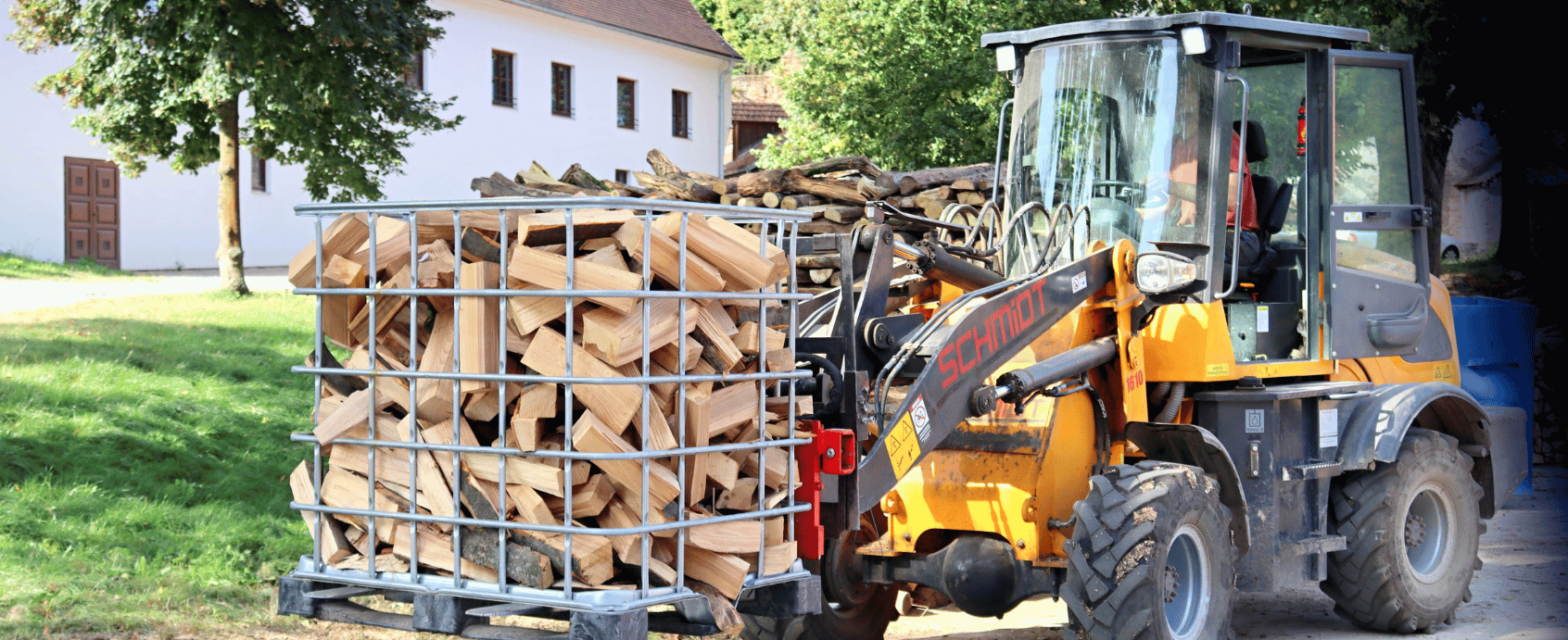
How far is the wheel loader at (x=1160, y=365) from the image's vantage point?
4.99 meters

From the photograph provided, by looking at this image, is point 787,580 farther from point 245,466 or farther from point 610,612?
point 245,466

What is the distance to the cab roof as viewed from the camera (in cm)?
579

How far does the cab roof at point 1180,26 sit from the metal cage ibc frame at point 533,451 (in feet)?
8.03

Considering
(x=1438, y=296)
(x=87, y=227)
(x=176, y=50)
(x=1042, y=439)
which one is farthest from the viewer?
(x=87, y=227)

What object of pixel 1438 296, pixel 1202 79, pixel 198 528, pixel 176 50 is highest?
pixel 176 50

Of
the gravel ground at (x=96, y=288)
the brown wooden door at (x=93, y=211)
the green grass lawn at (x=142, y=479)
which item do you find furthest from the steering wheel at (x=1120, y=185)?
the brown wooden door at (x=93, y=211)

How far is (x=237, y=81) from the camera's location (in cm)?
1598

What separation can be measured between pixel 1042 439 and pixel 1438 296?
10.1ft

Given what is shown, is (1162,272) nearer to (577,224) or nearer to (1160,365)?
(1160,365)

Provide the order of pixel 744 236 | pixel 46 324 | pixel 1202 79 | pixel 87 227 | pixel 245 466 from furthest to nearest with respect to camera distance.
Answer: pixel 87 227
pixel 46 324
pixel 245 466
pixel 1202 79
pixel 744 236

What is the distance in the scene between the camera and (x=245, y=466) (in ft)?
28.2

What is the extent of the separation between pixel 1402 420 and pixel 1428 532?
2.70 feet

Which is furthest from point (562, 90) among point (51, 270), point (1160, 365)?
point (1160, 365)

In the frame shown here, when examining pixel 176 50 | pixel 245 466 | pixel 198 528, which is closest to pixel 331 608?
pixel 198 528
